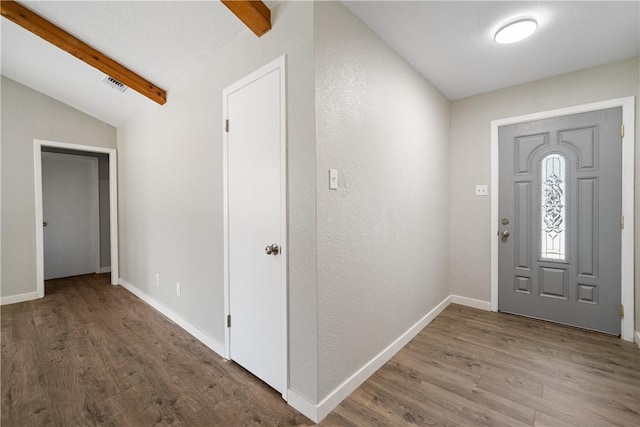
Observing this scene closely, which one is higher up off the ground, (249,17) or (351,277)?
(249,17)

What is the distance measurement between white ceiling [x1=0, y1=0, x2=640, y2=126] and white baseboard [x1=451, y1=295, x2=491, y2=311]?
2424 millimetres

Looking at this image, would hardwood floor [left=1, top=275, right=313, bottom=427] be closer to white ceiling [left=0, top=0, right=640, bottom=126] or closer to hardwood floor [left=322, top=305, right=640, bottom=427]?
hardwood floor [left=322, top=305, right=640, bottom=427]

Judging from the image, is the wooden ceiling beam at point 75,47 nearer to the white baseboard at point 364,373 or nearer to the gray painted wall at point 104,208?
the gray painted wall at point 104,208

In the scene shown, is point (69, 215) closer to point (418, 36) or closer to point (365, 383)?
point (365, 383)

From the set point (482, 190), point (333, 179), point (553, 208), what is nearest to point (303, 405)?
point (333, 179)

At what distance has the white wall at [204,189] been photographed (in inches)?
59.4

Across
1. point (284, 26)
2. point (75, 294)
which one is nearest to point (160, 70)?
point (284, 26)

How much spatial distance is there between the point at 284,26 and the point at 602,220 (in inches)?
125

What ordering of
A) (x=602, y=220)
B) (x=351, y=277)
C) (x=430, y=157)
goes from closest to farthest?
(x=351, y=277) → (x=602, y=220) → (x=430, y=157)

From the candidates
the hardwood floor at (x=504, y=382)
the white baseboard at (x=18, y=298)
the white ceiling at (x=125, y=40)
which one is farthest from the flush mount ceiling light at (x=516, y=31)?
the white baseboard at (x=18, y=298)

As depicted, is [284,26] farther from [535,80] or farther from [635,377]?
[635,377]

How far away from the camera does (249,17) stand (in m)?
1.62

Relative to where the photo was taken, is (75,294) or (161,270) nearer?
(161,270)

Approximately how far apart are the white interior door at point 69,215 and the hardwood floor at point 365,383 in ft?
8.32
